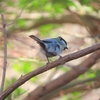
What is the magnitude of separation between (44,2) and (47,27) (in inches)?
22.7

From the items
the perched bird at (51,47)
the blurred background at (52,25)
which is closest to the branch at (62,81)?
the blurred background at (52,25)

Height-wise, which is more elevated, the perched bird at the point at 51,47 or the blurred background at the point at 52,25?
the blurred background at the point at 52,25

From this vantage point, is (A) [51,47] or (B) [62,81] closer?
(A) [51,47]

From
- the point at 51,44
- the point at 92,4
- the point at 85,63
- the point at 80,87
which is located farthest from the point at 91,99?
the point at 51,44

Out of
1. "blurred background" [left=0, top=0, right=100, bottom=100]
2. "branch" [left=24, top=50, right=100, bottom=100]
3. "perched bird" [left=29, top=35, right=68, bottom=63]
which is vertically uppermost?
"blurred background" [left=0, top=0, right=100, bottom=100]

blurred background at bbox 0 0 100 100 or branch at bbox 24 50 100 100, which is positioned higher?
→ blurred background at bbox 0 0 100 100

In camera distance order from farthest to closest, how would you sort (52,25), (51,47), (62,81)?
(52,25) → (62,81) → (51,47)

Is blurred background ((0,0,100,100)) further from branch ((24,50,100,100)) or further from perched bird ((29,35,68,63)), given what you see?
perched bird ((29,35,68,63))

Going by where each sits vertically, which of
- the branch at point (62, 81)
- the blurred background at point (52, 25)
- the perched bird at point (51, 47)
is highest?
the blurred background at point (52, 25)

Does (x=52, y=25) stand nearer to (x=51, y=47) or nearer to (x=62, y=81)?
(x=62, y=81)

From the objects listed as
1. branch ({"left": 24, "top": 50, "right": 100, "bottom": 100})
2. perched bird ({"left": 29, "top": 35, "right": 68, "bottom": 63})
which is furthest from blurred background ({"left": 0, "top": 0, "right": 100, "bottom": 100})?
perched bird ({"left": 29, "top": 35, "right": 68, "bottom": 63})

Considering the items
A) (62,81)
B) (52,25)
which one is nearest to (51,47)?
(62,81)

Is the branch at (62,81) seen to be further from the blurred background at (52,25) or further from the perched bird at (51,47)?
the perched bird at (51,47)

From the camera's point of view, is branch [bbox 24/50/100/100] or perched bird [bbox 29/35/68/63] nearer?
perched bird [bbox 29/35/68/63]
